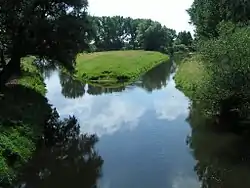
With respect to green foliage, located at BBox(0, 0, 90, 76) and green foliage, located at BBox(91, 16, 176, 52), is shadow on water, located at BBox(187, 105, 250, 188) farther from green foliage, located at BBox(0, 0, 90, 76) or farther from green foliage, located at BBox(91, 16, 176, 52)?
green foliage, located at BBox(91, 16, 176, 52)

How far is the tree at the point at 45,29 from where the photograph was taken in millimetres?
38375

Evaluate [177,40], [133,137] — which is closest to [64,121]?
[133,137]

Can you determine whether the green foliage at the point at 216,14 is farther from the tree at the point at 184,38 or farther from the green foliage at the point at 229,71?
the tree at the point at 184,38

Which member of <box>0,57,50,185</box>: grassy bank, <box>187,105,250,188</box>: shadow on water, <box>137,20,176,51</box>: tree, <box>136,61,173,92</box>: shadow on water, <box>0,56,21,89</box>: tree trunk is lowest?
<box>187,105,250,188</box>: shadow on water

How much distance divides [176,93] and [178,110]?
1023 cm

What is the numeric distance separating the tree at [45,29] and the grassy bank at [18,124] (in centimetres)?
370

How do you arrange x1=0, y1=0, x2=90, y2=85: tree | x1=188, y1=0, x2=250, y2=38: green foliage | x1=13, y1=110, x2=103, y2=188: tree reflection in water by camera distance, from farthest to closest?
1. x1=188, y1=0, x2=250, y2=38: green foliage
2. x1=0, y1=0, x2=90, y2=85: tree
3. x1=13, y1=110, x2=103, y2=188: tree reflection in water

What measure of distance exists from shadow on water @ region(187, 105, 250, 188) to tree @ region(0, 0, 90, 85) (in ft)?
45.1

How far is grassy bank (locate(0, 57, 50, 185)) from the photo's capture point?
68.9 ft

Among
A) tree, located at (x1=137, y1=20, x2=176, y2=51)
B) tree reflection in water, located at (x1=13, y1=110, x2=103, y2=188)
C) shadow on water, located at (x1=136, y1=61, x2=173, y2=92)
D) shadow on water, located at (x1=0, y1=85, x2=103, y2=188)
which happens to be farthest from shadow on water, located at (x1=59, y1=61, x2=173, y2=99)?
tree, located at (x1=137, y1=20, x2=176, y2=51)

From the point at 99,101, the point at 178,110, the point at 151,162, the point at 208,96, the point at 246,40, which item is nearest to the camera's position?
the point at 151,162

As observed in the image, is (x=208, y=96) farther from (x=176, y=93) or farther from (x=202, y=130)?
(x=176, y=93)

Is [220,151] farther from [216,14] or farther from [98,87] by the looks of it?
[98,87]

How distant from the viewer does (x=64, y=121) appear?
3375 centimetres
